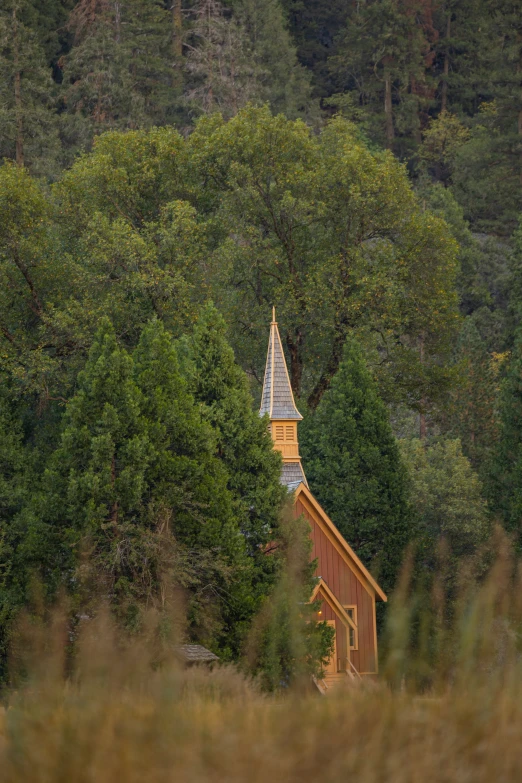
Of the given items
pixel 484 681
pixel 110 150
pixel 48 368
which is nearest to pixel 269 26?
pixel 110 150

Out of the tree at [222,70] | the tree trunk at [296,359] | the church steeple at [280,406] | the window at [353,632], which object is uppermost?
the tree at [222,70]

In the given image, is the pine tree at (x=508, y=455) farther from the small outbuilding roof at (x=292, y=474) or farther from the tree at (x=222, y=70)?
the tree at (x=222, y=70)

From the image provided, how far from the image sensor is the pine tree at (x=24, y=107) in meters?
60.7

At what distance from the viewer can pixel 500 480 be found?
37.9 m

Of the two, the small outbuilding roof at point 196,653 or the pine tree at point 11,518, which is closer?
the small outbuilding roof at point 196,653

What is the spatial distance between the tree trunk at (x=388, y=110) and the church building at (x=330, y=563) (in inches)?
2028

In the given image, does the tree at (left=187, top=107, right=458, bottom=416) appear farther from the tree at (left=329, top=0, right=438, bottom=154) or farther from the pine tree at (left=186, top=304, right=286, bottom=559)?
the tree at (left=329, top=0, right=438, bottom=154)

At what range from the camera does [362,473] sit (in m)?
38.4

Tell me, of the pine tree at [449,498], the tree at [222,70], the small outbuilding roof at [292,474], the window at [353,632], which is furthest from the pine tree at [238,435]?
the tree at [222,70]

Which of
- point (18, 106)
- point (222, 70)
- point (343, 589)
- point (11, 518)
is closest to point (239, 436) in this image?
point (343, 589)

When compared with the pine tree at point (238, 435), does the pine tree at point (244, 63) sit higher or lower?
higher

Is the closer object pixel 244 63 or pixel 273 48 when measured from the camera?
pixel 244 63

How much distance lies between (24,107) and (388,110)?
3314 cm

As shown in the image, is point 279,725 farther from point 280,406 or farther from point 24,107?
point 24,107
